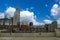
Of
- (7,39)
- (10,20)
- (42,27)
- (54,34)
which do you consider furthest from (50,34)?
(10,20)

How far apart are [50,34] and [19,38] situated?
2.92 m

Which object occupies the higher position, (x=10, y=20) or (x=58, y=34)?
(x=10, y=20)

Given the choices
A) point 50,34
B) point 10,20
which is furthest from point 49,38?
point 10,20

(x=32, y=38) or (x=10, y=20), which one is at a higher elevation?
(x=10, y=20)

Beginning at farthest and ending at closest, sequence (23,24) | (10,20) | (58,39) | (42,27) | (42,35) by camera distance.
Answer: (10,20) → (23,24) → (42,27) → (42,35) → (58,39)

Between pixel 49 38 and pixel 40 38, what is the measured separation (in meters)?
0.81

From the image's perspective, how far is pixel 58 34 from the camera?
1213 centimetres

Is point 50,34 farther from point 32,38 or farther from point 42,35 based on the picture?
point 32,38

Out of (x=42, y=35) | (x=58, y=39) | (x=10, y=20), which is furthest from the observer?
(x=10, y=20)

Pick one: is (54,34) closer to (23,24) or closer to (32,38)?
(32,38)

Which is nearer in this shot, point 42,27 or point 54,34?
point 54,34

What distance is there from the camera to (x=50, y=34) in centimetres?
1270

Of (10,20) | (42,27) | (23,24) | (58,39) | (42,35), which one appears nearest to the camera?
(58,39)

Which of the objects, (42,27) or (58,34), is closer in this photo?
(58,34)
